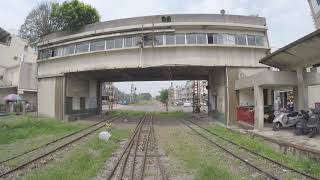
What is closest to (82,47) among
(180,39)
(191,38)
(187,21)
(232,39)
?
(180,39)

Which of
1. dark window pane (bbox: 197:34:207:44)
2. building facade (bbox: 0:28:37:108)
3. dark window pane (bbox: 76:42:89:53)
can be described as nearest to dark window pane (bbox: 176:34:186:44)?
dark window pane (bbox: 197:34:207:44)

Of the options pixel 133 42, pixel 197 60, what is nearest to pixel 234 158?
pixel 197 60

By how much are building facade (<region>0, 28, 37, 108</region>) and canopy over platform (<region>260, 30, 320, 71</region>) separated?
37534 millimetres

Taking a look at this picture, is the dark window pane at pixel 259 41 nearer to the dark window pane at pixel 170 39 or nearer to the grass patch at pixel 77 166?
the dark window pane at pixel 170 39

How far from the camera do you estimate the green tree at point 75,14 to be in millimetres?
32500

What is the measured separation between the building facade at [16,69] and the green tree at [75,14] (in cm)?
1810

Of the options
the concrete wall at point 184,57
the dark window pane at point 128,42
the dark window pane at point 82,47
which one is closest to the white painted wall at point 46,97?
the dark window pane at point 82,47

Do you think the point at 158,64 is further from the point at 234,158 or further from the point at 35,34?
the point at 35,34

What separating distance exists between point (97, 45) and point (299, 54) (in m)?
16.4

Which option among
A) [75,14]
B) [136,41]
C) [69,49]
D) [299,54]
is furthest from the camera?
[75,14]

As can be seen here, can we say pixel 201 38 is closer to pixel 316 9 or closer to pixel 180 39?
pixel 180 39

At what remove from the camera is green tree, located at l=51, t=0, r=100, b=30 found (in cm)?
3250

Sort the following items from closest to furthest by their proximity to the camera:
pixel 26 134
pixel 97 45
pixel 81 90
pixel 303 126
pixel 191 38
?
pixel 303 126 → pixel 26 134 → pixel 191 38 → pixel 97 45 → pixel 81 90

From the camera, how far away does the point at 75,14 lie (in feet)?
107
